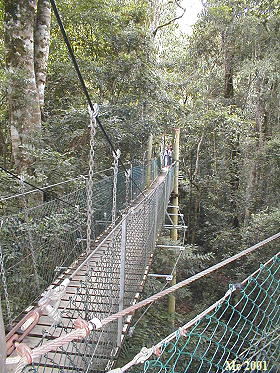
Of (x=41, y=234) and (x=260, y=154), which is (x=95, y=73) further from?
(x=260, y=154)

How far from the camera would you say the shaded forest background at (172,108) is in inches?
130

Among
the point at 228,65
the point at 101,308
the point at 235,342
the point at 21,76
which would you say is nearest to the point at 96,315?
the point at 101,308

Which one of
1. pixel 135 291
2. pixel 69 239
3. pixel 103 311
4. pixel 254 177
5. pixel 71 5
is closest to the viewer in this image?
pixel 103 311

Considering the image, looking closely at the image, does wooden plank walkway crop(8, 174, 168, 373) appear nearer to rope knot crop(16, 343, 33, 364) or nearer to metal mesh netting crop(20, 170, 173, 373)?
metal mesh netting crop(20, 170, 173, 373)

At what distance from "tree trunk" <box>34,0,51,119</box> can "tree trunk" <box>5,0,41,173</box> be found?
0.44 m

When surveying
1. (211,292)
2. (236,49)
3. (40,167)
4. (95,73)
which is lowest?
(211,292)

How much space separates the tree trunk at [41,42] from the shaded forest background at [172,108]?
2 cm

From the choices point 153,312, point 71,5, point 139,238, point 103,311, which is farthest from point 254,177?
point 103,311

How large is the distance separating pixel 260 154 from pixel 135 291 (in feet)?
18.7

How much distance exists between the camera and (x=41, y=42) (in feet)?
12.6

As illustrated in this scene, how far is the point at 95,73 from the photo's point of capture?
4.15 m

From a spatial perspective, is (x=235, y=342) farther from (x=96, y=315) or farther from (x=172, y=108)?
(x=172, y=108)

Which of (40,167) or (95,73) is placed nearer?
(40,167)

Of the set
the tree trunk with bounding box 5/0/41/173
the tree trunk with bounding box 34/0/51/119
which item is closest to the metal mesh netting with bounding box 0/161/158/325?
the tree trunk with bounding box 5/0/41/173
